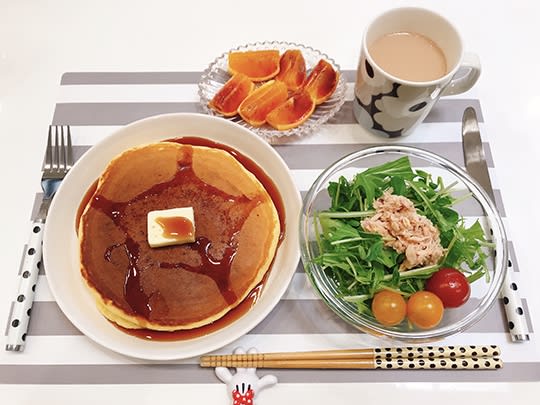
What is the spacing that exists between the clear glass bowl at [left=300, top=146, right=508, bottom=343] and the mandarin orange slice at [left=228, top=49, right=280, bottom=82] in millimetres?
587

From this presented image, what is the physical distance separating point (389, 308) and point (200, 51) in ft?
5.05

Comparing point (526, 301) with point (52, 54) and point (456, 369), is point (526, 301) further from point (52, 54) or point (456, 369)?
point (52, 54)

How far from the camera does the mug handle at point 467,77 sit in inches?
75.5

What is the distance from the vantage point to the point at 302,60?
2.25 m

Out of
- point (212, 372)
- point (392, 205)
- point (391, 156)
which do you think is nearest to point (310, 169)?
point (391, 156)

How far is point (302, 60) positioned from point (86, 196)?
1.12 meters

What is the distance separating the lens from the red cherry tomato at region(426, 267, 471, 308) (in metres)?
1.64

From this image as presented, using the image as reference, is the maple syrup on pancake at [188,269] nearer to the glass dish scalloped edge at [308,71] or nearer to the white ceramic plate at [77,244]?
the white ceramic plate at [77,244]

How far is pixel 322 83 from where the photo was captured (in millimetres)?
2193

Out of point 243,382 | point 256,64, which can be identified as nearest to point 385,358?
point 243,382

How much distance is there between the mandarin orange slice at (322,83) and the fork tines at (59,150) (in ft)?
3.49

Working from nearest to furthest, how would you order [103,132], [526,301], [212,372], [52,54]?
1. [212,372]
2. [526,301]
3. [103,132]
4. [52,54]

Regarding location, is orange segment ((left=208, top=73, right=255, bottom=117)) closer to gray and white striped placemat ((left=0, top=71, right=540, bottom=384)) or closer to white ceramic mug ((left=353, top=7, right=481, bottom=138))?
gray and white striped placemat ((left=0, top=71, right=540, bottom=384))

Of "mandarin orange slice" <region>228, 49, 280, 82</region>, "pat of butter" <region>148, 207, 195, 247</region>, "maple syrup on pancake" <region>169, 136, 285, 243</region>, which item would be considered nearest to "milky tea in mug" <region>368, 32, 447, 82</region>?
"mandarin orange slice" <region>228, 49, 280, 82</region>
